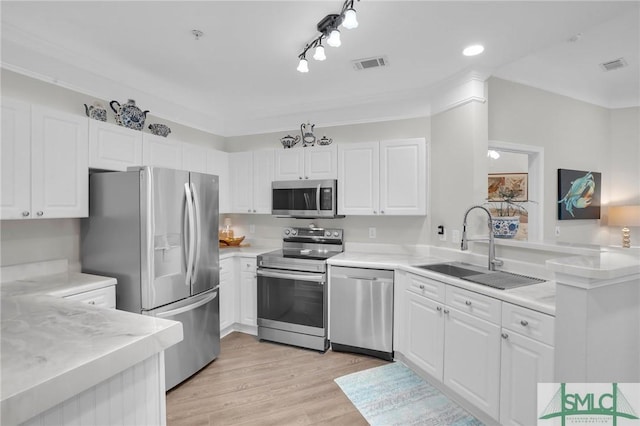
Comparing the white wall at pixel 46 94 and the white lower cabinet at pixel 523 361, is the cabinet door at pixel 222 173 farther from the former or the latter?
the white lower cabinet at pixel 523 361

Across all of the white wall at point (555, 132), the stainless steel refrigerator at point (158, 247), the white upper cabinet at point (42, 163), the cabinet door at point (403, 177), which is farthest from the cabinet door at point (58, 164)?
the white wall at point (555, 132)

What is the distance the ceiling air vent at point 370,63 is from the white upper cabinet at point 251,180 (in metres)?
1.48

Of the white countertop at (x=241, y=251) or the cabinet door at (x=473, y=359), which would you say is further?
the white countertop at (x=241, y=251)

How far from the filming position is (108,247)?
8.11 feet

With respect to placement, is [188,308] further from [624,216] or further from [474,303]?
[624,216]

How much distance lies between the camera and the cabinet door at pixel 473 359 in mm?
1930

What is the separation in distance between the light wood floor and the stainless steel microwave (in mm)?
1441

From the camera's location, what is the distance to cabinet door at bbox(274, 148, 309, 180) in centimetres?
362

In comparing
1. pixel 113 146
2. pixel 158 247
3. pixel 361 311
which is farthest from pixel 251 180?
pixel 361 311

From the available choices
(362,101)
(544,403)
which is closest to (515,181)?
(362,101)

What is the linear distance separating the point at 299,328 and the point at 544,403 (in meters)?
2.10

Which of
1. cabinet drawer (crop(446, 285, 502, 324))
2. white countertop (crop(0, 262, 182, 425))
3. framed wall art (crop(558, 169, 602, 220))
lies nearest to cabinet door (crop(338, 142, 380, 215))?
cabinet drawer (crop(446, 285, 502, 324))

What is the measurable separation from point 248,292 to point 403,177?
2.11 m

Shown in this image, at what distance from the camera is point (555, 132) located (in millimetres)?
3477
